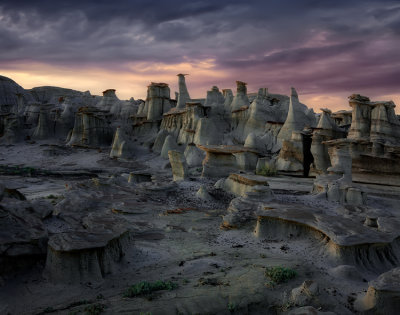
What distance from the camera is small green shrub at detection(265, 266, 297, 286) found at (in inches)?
262

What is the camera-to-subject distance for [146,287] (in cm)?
628

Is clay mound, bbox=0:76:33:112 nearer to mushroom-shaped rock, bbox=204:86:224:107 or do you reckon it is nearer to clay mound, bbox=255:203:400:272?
mushroom-shaped rock, bbox=204:86:224:107

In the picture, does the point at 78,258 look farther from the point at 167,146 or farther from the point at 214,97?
the point at 214,97

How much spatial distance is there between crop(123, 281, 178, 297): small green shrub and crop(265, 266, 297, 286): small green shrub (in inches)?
76.5

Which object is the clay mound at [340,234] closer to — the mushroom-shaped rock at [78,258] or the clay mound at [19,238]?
the mushroom-shaped rock at [78,258]

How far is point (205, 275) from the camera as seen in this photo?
707cm

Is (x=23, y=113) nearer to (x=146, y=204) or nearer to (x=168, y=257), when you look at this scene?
(x=146, y=204)

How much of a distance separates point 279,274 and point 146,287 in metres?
2.68

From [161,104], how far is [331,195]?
110 feet

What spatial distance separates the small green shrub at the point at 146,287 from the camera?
20.1 ft

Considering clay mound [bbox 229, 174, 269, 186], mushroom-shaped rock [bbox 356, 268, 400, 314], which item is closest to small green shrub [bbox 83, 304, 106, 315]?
mushroom-shaped rock [bbox 356, 268, 400, 314]

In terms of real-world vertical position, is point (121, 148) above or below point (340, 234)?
above

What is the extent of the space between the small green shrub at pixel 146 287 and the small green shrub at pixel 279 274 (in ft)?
6.38

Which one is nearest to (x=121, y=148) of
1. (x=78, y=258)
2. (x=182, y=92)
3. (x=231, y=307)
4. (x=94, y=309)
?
(x=182, y=92)
